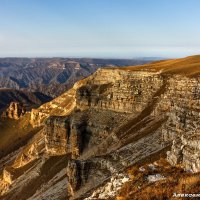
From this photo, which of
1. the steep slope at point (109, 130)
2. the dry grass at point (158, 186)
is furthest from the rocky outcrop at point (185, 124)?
the dry grass at point (158, 186)

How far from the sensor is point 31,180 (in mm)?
88938

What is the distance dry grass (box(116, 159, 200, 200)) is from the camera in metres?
20.5

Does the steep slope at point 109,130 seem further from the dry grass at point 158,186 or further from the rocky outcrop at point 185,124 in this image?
the dry grass at point 158,186

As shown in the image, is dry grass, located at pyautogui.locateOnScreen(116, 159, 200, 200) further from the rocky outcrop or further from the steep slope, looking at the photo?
the steep slope

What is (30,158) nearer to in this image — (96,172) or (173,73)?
(173,73)

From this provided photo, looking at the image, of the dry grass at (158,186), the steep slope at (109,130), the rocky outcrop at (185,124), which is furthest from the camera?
the steep slope at (109,130)

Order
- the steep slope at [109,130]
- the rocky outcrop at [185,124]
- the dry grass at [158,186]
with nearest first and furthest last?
the dry grass at [158,186] → the rocky outcrop at [185,124] → the steep slope at [109,130]

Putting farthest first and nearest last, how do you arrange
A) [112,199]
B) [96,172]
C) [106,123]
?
[106,123], [96,172], [112,199]

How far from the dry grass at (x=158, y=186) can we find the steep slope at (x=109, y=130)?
18028 mm

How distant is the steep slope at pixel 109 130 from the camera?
174ft

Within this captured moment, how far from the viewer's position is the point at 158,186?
22.4 meters

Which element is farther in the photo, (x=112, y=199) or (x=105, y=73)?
(x=105, y=73)

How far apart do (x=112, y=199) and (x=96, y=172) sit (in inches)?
1231

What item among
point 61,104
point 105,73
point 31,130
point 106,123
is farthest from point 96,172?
point 31,130
